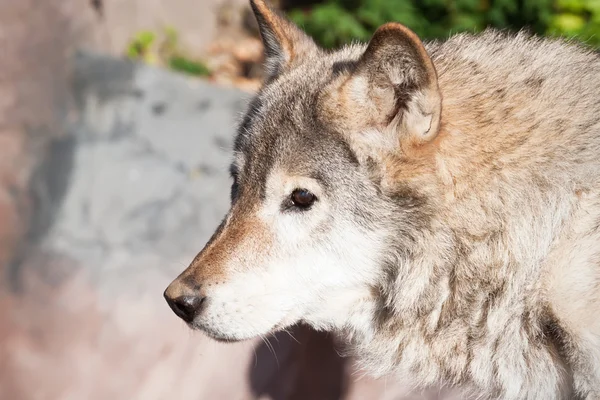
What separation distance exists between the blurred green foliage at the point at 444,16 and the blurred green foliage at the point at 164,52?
1.14 m

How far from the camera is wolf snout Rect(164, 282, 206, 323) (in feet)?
8.59

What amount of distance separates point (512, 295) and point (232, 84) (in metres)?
4.54

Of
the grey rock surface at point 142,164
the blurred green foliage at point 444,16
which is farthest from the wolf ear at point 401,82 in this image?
the blurred green foliage at point 444,16

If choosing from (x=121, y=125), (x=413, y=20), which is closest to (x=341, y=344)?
(x=121, y=125)

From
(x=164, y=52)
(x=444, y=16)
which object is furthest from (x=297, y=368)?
(x=164, y=52)

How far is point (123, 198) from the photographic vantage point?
4953mm

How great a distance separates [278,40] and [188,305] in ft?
4.18

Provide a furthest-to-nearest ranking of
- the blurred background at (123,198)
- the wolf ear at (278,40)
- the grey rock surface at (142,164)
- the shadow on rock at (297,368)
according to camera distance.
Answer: the grey rock surface at (142,164), the blurred background at (123,198), the shadow on rock at (297,368), the wolf ear at (278,40)

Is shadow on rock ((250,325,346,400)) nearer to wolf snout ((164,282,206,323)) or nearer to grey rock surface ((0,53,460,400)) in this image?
grey rock surface ((0,53,460,400))

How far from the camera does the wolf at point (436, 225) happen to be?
8.36 ft

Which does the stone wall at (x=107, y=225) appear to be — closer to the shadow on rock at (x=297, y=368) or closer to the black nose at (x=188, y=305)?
the shadow on rock at (x=297, y=368)

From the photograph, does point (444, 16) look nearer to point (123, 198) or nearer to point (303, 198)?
point (123, 198)

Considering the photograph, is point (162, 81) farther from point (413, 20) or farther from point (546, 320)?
point (546, 320)

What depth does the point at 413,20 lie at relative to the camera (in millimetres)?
6039
